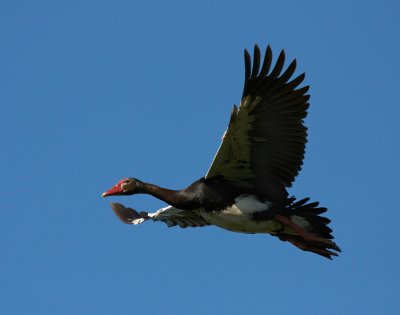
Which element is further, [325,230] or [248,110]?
[325,230]

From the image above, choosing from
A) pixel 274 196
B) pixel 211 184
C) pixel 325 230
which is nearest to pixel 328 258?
pixel 325 230

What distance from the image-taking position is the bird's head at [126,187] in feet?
40.2

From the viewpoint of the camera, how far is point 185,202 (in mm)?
11445

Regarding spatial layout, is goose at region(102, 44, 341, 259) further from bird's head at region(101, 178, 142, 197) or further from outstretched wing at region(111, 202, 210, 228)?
outstretched wing at region(111, 202, 210, 228)

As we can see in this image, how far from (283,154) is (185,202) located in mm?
1453

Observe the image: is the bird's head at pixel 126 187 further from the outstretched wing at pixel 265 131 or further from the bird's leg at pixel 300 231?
the bird's leg at pixel 300 231

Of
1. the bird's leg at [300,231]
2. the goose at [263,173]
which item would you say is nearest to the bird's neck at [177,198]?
the goose at [263,173]

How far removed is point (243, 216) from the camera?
11.4m

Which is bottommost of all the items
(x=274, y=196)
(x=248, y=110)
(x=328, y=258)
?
(x=328, y=258)

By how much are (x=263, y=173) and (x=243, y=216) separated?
2.27 ft

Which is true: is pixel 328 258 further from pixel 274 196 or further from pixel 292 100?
pixel 292 100

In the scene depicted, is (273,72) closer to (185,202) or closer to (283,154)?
(283,154)

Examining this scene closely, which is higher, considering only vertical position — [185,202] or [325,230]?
[185,202]

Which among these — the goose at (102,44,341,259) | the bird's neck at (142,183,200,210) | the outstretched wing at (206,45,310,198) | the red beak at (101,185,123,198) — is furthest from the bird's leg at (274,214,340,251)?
the red beak at (101,185,123,198)
